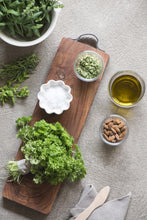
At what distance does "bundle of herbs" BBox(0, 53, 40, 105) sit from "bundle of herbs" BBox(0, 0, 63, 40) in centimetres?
16

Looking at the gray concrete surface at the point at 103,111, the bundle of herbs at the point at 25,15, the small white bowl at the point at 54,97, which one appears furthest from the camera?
the gray concrete surface at the point at 103,111

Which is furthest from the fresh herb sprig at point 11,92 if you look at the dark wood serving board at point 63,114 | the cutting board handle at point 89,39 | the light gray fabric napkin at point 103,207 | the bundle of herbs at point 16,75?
the light gray fabric napkin at point 103,207

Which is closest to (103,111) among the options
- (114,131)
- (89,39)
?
(114,131)

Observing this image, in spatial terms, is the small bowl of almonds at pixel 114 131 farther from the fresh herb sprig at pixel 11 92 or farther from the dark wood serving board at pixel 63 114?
the fresh herb sprig at pixel 11 92

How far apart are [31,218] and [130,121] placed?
0.70 m

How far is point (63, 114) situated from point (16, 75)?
32 cm

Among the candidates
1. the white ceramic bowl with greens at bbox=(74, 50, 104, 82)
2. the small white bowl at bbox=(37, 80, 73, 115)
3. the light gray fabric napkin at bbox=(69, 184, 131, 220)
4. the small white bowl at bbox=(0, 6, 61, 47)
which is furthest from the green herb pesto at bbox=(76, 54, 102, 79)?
the light gray fabric napkin at bbox=(69, 184, 131, 220)

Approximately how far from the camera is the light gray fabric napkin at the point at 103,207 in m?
1.44

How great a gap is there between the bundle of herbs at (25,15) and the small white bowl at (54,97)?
24cm

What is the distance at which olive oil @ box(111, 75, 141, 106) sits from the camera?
144 cm

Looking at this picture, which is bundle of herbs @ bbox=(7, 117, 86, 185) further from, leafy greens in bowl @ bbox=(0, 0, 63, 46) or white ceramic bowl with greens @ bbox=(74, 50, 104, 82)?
leafy greens in bowl @ bbox=(0, 0, 63, 46)

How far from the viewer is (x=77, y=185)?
150 cm

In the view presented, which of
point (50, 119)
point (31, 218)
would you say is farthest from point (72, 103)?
point (31, 218)

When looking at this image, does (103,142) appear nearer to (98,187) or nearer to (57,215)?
(98,187)
